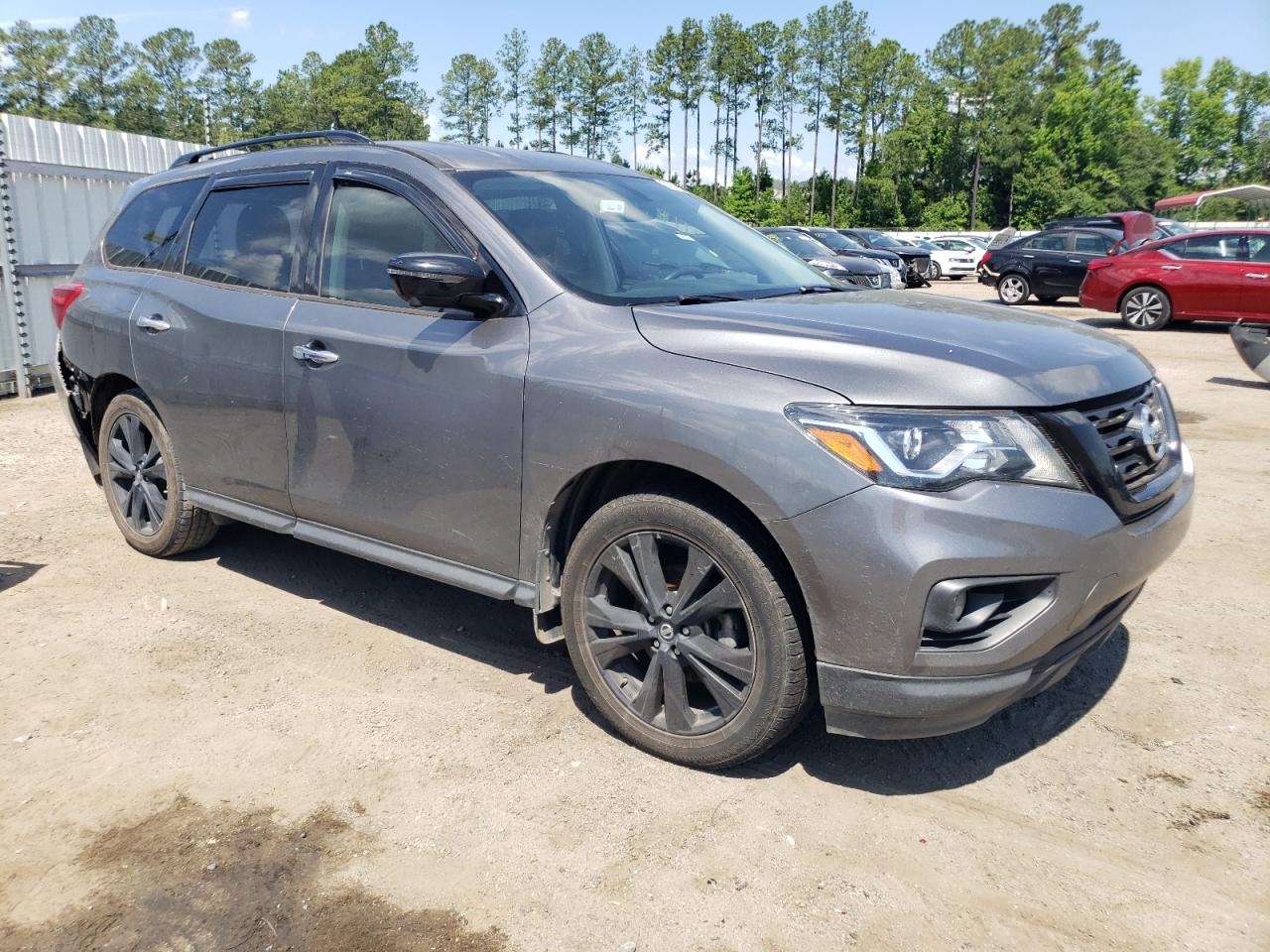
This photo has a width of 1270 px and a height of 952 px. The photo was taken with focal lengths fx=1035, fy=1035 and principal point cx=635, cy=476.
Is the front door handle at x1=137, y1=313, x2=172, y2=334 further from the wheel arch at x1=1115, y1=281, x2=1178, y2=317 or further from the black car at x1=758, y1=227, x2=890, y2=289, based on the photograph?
the wheel arch at x1=1115, y1=281, x2=1178, y2=317

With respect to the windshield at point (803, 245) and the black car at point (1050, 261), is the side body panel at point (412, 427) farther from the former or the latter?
the black car at point (1050, 261)

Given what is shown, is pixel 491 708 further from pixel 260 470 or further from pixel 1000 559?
pixel 1000 559

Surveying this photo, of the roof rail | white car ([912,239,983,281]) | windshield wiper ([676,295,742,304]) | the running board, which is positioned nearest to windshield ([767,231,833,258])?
the roof rail

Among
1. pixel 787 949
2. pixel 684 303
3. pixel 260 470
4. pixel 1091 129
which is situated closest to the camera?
pixel 787 949

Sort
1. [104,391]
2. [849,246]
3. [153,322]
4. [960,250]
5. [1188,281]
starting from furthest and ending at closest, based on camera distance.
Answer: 1. [960,250]
2. [849,246]
3. [1188,281]
4. [104,391]
5. [153,322]

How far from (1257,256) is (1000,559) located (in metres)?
14.7

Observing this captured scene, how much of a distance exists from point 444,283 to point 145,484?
259 cm

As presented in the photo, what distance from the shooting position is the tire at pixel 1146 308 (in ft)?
51.3

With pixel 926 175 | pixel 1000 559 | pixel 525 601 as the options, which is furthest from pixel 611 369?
pixel 926 175

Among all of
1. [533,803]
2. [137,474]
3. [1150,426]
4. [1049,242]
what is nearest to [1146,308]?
[1049,242]

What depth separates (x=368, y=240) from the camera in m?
3.93

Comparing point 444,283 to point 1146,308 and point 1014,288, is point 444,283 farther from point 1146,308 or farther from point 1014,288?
point 1014,288

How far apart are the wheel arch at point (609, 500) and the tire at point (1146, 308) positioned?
48.6 feet

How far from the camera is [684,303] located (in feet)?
11.2
